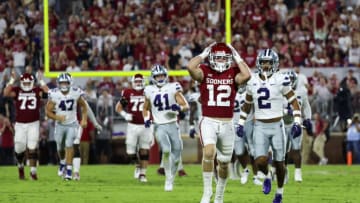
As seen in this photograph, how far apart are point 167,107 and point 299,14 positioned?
29.4ft

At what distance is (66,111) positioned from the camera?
1769cm

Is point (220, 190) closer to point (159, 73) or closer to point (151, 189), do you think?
point (151, 189)

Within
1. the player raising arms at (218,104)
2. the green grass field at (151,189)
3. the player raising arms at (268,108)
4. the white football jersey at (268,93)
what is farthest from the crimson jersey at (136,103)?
the player raising arms at (218,104)

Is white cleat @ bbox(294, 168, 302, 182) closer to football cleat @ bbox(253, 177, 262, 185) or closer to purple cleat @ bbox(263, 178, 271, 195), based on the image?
football cleat @ bbox(253, 177, 262, 185)

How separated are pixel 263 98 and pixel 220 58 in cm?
82

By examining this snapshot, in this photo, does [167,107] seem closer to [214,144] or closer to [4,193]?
[4,193]

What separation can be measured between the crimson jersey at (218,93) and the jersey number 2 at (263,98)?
1.97 ft

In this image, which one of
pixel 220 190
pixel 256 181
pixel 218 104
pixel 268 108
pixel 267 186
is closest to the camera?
pixel 220 190

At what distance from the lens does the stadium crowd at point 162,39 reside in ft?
72.3

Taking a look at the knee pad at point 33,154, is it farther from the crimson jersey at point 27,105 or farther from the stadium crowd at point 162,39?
the stadium crowd at point 162,39

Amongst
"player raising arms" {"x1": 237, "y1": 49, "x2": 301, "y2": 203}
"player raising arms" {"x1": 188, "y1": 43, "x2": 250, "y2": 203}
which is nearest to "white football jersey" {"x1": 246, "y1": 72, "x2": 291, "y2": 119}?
"player raising arms" {"x1": 237, "y1": 49, "x2": 301, "y2": 203}

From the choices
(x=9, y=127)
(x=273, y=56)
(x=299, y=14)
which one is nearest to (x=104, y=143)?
(x=9, y=127)

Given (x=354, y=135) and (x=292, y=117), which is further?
(x=354, y=135)

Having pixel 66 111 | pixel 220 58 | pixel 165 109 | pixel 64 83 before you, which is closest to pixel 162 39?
pixel 64 83
